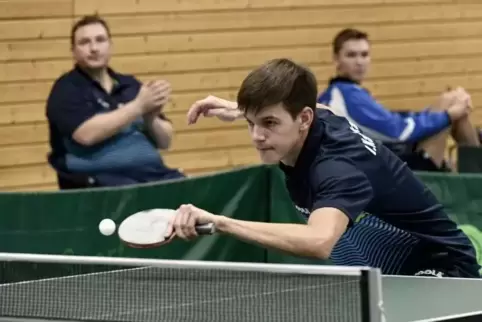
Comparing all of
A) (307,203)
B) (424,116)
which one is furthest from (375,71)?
(307,203)

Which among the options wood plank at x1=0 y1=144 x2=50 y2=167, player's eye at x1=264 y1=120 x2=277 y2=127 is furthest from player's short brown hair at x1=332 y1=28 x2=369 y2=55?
player's eye at x1=264 y1=120 x2=277 y2=127

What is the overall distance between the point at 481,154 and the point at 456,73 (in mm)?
2526

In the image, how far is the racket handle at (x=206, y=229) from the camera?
266cm

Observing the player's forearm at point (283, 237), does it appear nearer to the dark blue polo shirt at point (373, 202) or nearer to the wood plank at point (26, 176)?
the dark blue polo shirt at point (373, 202)

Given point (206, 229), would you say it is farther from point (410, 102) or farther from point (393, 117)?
point (410, 102)

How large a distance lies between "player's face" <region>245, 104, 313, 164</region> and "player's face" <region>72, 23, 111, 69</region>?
2670 mm

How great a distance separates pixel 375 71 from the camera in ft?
26.3

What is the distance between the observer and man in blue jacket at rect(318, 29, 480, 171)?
6.00 meters

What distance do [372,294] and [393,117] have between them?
3.63 m

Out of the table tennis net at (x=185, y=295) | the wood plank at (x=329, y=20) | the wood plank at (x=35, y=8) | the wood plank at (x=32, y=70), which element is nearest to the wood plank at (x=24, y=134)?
the wood plank at (x=32, y=70)

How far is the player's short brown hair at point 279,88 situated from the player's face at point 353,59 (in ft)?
10.7

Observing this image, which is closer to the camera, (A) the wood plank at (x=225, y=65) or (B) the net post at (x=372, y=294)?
(B) the net post at (x=372, y=294)

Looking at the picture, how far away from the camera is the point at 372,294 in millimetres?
2494

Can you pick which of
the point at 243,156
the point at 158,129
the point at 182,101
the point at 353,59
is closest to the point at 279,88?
the point at 158,129
